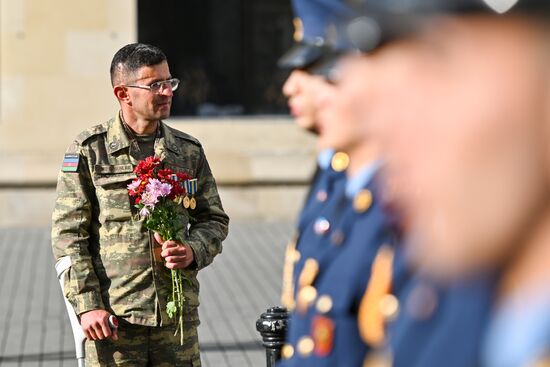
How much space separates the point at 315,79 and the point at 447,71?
1.14 meters

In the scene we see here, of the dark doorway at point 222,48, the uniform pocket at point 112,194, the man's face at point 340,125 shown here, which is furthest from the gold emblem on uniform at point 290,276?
the dark doorway at point 222,48

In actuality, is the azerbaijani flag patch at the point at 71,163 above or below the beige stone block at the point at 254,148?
above

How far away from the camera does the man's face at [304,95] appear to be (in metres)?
2.53

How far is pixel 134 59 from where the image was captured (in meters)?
4.48

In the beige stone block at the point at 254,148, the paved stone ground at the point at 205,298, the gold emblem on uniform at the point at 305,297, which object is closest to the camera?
the gold emblem on uniform at the point at 305,297

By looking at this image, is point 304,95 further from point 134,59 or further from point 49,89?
point 49,89

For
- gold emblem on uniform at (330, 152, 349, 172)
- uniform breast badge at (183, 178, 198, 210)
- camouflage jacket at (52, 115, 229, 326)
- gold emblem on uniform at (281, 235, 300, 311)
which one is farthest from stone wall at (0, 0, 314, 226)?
gold emblem on uniform at (330, 152, 349, 172)

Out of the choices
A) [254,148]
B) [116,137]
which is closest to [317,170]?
[116,137]

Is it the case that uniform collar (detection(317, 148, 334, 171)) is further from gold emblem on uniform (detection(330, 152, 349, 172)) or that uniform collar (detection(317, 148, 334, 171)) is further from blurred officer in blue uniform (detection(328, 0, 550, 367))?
blurred officer in blue uniform (detection(328, 0, 550, 367))

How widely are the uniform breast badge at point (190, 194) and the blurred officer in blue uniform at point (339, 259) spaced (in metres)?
1.66

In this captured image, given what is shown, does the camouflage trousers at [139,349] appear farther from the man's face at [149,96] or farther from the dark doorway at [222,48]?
the dark doorway at [222,48]

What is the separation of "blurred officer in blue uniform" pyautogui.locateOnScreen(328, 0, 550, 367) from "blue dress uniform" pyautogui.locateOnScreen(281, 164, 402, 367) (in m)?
0.78

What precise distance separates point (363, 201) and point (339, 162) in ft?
1.06

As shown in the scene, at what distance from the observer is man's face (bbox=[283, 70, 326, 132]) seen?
2527mm
